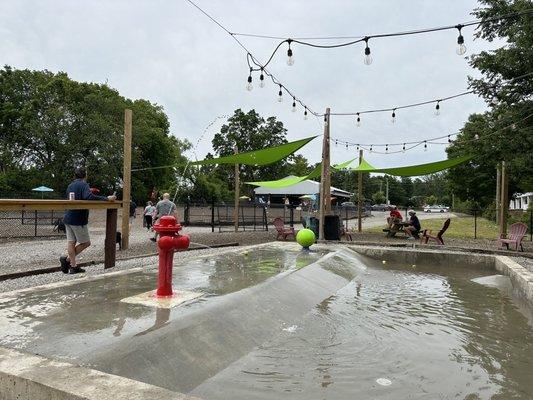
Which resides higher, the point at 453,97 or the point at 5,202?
the point at 453,97

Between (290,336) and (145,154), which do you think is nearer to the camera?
(290,336)

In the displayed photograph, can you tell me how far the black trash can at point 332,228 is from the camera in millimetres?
13172

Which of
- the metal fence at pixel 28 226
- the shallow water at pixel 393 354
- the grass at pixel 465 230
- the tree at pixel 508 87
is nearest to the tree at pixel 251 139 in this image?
the grass at pixel 465 230

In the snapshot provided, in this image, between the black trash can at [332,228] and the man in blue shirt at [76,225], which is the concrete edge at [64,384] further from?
the black trash can at [332,228]

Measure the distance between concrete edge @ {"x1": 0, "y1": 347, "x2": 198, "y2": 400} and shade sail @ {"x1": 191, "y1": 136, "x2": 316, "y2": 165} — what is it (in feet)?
36.1


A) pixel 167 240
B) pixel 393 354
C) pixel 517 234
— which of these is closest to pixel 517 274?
pixel 393 354

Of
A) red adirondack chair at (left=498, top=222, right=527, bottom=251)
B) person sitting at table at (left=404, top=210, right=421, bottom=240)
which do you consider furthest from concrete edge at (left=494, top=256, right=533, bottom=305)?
person sitting at table at (left=404, top=210, right=421, bottom=240)

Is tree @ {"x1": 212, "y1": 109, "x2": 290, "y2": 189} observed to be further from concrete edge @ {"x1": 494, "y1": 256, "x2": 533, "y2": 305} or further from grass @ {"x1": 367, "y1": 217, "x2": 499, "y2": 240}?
concrete edge @ {"x1": 494, "y1": 256, "x2": 533, "y2": 305}

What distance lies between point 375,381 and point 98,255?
746 cm

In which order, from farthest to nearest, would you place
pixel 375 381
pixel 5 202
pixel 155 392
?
1. pixel 5 202
2. pixel 375 381
3. pixel 155 392

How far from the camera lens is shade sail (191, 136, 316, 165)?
13.8 metres

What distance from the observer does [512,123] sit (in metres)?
11.6

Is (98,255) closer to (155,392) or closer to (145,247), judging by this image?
(145,247)

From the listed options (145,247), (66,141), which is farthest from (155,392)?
(66,141)
